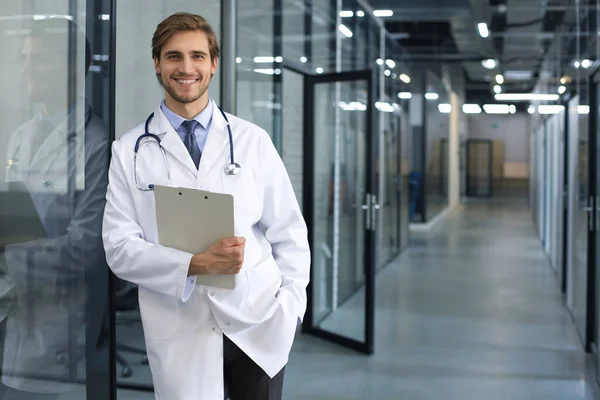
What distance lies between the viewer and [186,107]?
6.91 ft

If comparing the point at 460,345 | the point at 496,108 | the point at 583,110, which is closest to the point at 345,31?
the point at 583,110

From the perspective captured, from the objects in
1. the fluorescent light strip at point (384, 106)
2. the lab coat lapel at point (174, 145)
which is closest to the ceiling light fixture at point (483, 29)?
Answer: the fluorescent light strip at point (384, 106)

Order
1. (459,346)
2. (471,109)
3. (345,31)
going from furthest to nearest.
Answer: (471,109)
(345,31)
(459,346)

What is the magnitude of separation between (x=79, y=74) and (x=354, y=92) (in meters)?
3.97

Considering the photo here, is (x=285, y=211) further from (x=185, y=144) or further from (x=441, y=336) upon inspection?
(x=441, y=336)

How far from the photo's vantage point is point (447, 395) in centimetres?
465

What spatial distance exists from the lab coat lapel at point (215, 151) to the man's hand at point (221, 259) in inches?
8.5

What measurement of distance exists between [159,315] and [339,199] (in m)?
4.92

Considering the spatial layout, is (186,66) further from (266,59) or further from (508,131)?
(508,131)

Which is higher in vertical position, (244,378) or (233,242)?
(233,242)

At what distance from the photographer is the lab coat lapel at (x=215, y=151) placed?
2061 millimetres

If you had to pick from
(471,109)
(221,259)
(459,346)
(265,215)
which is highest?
(471,109)

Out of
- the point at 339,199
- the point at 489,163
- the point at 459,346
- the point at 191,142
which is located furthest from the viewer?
the point at 489,163

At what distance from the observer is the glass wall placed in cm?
230
